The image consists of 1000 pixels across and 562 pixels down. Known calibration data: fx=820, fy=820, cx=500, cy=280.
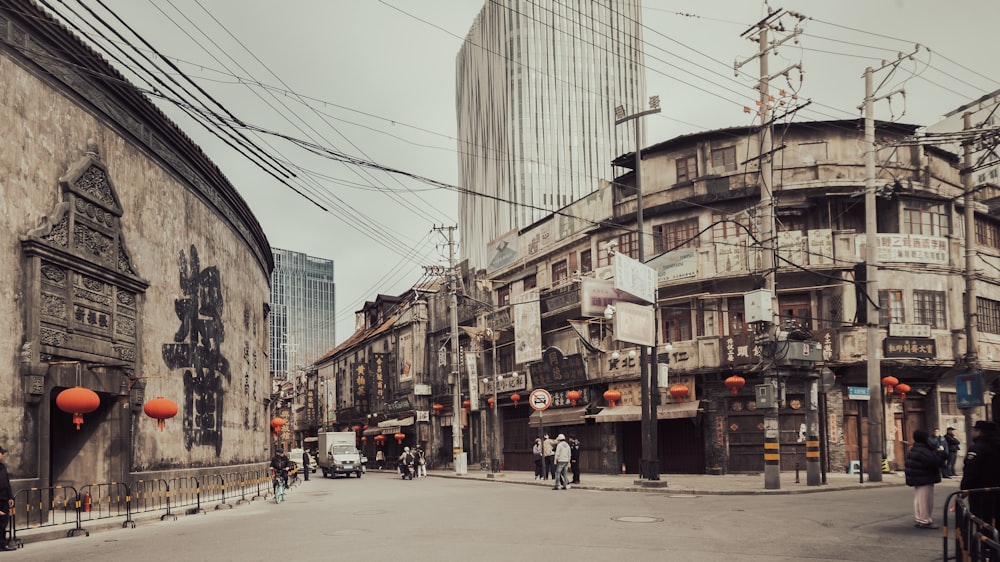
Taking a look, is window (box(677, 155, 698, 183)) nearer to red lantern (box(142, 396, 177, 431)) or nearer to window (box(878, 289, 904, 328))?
window (box(878, 289, 904, 328))

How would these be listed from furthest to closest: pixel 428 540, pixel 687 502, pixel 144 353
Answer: pixel 144 353, pixel 687 502, pixel 428 540

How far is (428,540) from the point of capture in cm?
1348

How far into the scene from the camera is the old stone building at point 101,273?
1780 centimetres

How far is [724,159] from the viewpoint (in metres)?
33.8

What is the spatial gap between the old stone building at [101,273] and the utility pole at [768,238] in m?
17.9

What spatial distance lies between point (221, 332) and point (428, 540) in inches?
805

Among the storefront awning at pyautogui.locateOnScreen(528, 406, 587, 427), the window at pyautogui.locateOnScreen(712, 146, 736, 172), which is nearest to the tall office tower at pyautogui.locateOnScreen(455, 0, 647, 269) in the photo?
the storefront awning at pyautogui.locateOnScreen(528, 406, 587, 427)

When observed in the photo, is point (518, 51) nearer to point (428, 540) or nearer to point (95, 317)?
point (95, 317)

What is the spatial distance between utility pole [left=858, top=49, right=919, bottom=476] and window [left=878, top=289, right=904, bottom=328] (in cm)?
287

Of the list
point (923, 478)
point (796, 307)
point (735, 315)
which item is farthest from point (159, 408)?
point (796, 307)

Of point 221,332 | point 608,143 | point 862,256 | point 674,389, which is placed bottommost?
point 674,389

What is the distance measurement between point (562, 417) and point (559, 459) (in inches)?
488

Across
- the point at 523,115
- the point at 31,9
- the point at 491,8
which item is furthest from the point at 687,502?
the point at 491,8

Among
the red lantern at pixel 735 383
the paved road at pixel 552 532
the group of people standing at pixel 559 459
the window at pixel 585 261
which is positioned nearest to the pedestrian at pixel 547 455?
the group of people standing at pixel 559 459
